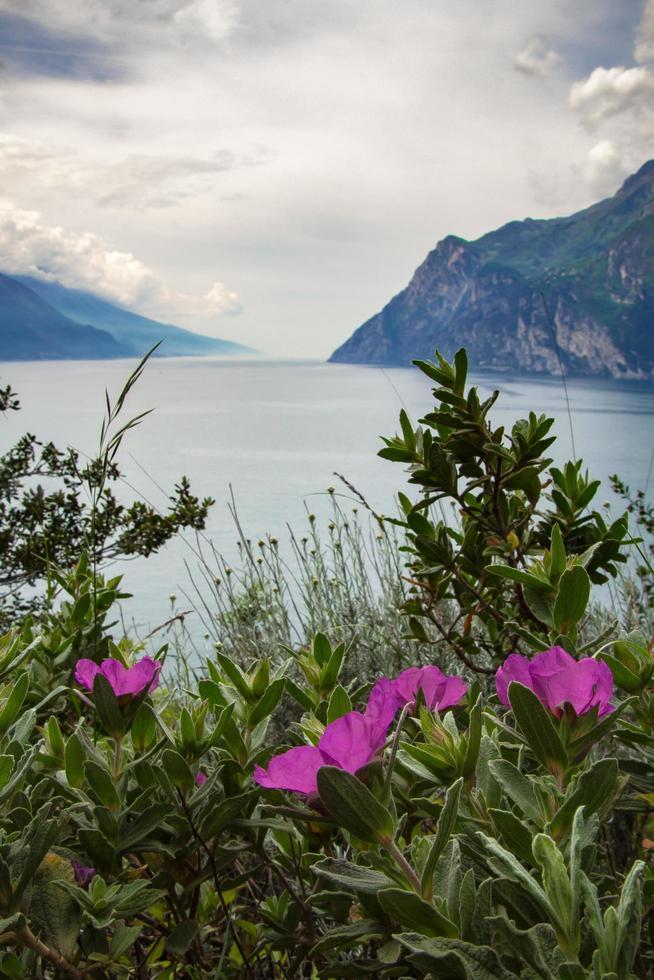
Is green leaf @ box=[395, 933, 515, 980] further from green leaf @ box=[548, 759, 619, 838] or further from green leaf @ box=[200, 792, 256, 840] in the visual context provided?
green leaf @ box=[200, 792, 256, 840]

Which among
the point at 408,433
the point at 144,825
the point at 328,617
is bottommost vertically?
the point at 328,617

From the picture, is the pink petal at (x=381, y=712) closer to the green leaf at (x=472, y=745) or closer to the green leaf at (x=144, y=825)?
the green leaf at (x=472, y=745)

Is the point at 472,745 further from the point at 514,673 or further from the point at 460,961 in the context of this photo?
the point at 460,961

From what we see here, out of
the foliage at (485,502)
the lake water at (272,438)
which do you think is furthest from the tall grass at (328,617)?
the foliage at (485,502)

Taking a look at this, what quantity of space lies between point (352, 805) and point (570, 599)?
1.39ft

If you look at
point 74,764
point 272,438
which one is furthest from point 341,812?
point 272,438

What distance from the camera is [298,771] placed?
1.81ft

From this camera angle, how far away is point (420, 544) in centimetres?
142

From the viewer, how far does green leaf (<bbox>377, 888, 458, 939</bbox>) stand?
0.47 metres

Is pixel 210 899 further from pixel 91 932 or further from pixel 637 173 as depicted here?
pixel 637 173

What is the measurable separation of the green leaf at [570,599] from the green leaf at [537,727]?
0.26 metres

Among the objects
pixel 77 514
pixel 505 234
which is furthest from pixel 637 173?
pixel 77 514

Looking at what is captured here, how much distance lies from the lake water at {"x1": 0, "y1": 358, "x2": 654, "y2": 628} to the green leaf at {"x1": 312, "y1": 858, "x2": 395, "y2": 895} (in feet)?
3.74

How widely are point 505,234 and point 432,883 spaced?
163 ft
